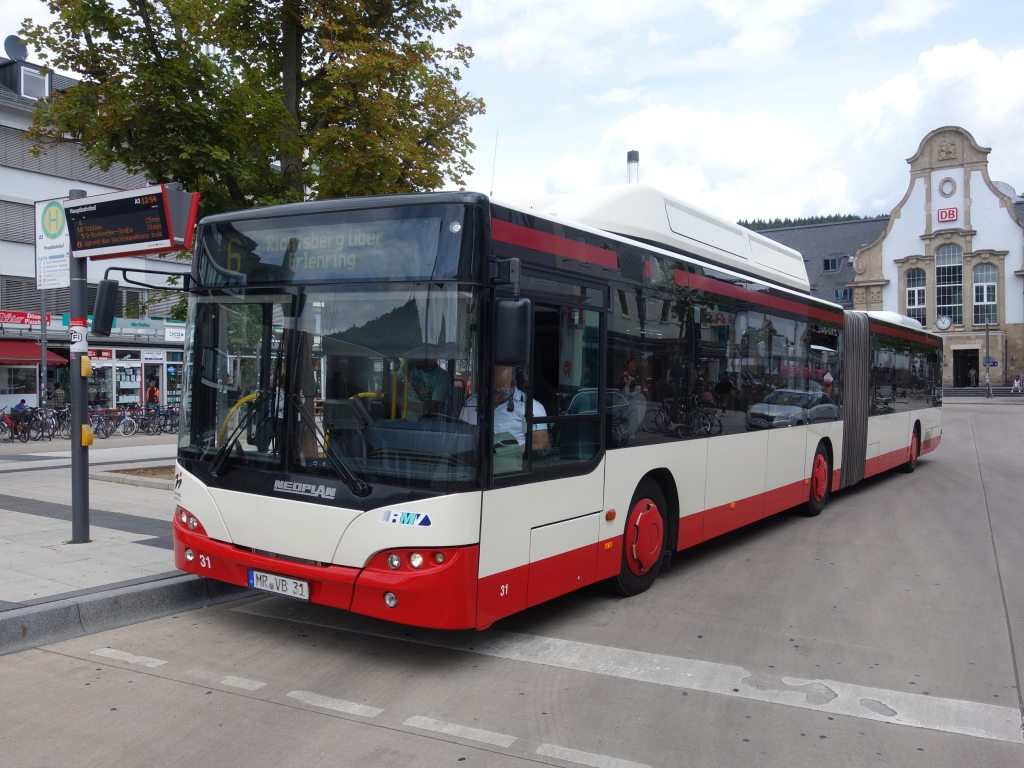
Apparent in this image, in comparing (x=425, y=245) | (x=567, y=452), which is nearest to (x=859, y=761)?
(x=567, y=452)

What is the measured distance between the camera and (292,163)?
12.8 metres

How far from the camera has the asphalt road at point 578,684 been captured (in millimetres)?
4168

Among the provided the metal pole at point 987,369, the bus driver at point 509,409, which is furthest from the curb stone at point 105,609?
the metal pole at point 987,369

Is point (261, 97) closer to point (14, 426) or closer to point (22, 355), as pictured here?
point (14, 426)

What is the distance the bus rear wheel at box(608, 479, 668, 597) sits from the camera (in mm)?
6871

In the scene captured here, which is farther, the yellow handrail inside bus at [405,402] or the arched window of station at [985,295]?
the arched window of station at [985,295]

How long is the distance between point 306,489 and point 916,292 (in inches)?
2934

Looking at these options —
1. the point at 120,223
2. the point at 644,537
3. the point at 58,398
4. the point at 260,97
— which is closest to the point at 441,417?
the point at 644,537

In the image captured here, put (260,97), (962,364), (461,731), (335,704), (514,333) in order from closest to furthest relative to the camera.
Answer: (461,731) < (335,704) < (514,333) < (260,97) < (962,364)

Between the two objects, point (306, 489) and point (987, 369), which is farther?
point (987, 369)

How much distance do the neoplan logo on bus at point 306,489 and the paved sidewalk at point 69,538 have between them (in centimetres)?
194

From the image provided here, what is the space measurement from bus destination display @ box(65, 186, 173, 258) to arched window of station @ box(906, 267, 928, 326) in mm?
72441

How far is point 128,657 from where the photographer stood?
17.9 feet

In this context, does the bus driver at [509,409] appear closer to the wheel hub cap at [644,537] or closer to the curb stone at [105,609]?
the wheel hub cap at [644,537]
